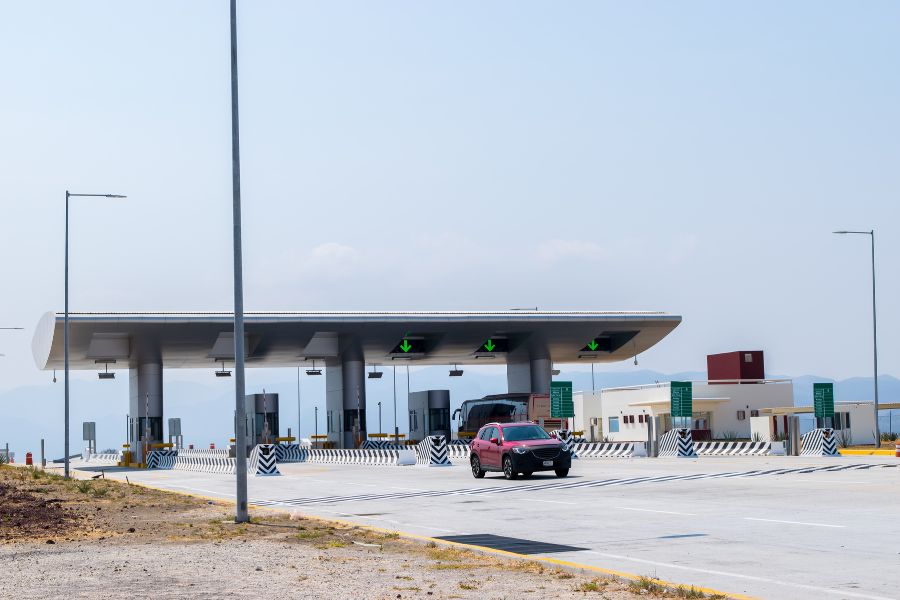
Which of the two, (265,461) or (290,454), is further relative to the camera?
(290,454)

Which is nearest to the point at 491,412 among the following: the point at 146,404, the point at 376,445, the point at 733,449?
the point at 376,445

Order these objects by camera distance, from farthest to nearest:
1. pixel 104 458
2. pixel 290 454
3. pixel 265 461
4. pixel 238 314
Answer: pixel 104 458
pixel 290 454
pixel 265 461
pixel 238 314

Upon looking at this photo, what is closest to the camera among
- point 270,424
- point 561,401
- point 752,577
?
point 752,577

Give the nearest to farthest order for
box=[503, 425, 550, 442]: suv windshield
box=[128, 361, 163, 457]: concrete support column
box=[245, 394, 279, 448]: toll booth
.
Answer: box=[503, 425, 550, 442]: suv windshield
box=[128, 361, 163, 457]: concrete support column
box=[245, 394, 279, 448]: toll booth

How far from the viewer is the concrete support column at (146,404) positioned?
65.5m

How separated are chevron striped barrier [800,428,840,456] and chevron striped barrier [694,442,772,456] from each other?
59.1 inches

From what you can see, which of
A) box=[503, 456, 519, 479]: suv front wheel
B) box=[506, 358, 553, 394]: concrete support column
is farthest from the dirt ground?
box=[506, 358, 553, 394]: concrete support column

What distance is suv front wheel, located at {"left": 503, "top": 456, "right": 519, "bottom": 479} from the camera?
108 ft

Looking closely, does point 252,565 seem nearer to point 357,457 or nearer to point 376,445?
point 357,457

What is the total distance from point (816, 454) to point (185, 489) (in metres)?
23.9

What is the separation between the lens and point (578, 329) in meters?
66.7

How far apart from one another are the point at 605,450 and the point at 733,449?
Answer: 6.23 m

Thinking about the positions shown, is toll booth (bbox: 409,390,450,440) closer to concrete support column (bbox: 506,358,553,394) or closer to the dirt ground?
concrete support column (bbox: 506,358,553,394)

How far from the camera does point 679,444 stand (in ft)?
163
